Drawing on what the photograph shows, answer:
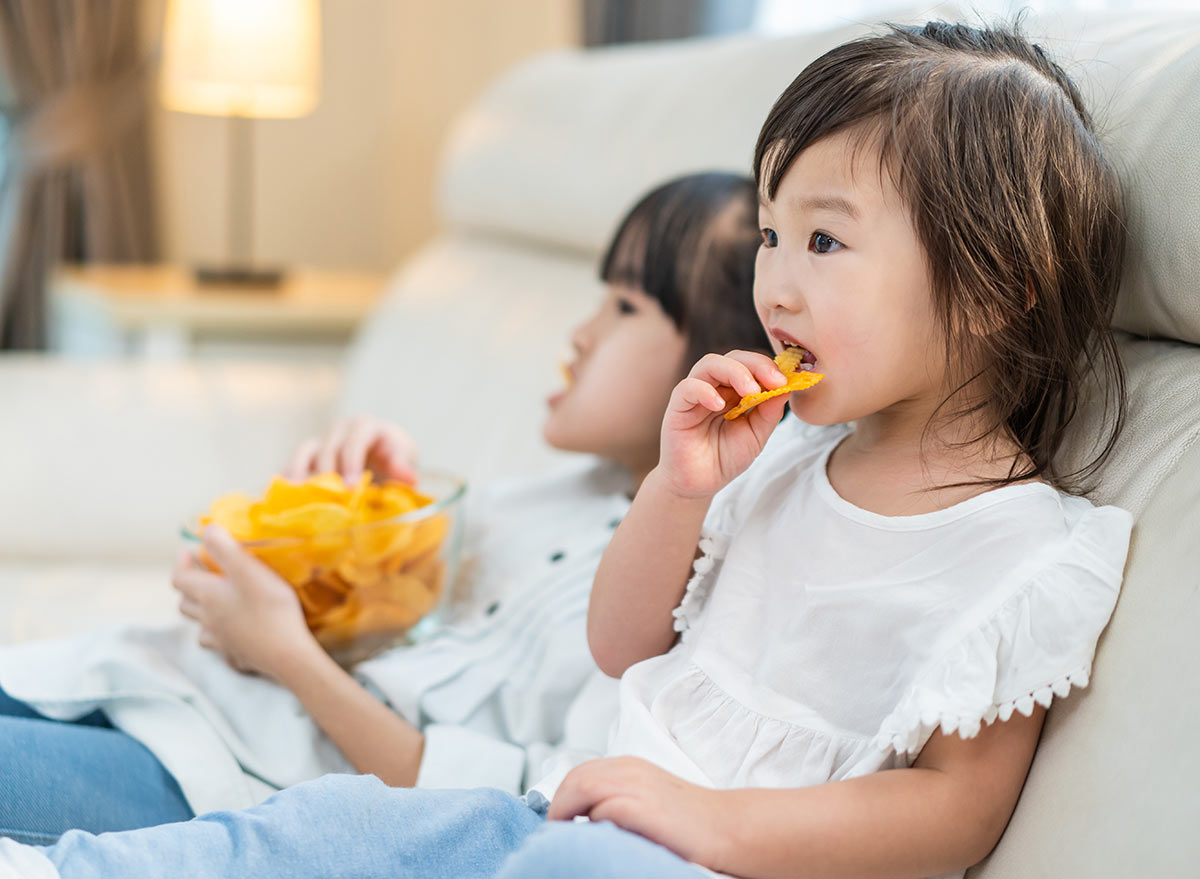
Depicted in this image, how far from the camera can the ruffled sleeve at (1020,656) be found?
588 mm

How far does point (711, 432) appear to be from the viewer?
0.71m

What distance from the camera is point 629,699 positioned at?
0.73m

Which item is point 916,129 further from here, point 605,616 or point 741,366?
point 605,616

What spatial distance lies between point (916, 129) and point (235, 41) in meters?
1.97

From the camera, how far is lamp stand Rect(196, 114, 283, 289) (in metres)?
2.41

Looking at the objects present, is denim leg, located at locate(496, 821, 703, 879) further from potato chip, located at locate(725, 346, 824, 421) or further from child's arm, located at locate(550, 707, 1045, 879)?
potato chip, located at locate(725, 346, 824, 421)

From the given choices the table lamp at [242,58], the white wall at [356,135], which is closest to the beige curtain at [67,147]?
the white wall at [356,135]

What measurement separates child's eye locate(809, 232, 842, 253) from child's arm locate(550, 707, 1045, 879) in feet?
0.88

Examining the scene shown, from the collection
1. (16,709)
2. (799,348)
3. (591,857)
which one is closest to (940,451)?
(799,348)

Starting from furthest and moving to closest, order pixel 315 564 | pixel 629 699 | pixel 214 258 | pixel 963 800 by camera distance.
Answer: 1. pixel 214 258
2. pixel 315 564
3. pixel 629 699
4. pixel 963 800

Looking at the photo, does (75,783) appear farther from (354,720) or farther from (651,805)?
(651,805)

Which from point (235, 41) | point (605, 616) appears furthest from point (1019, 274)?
point (235, 41)

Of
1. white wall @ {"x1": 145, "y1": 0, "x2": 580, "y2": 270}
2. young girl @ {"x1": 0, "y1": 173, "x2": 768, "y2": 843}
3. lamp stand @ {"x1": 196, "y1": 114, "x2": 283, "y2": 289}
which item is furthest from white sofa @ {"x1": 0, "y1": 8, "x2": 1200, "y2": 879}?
white wall @ {"x1": 145, "y1": 0, "x2": 580, "y2": 270}

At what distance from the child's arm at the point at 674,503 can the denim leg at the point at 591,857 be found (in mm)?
229
